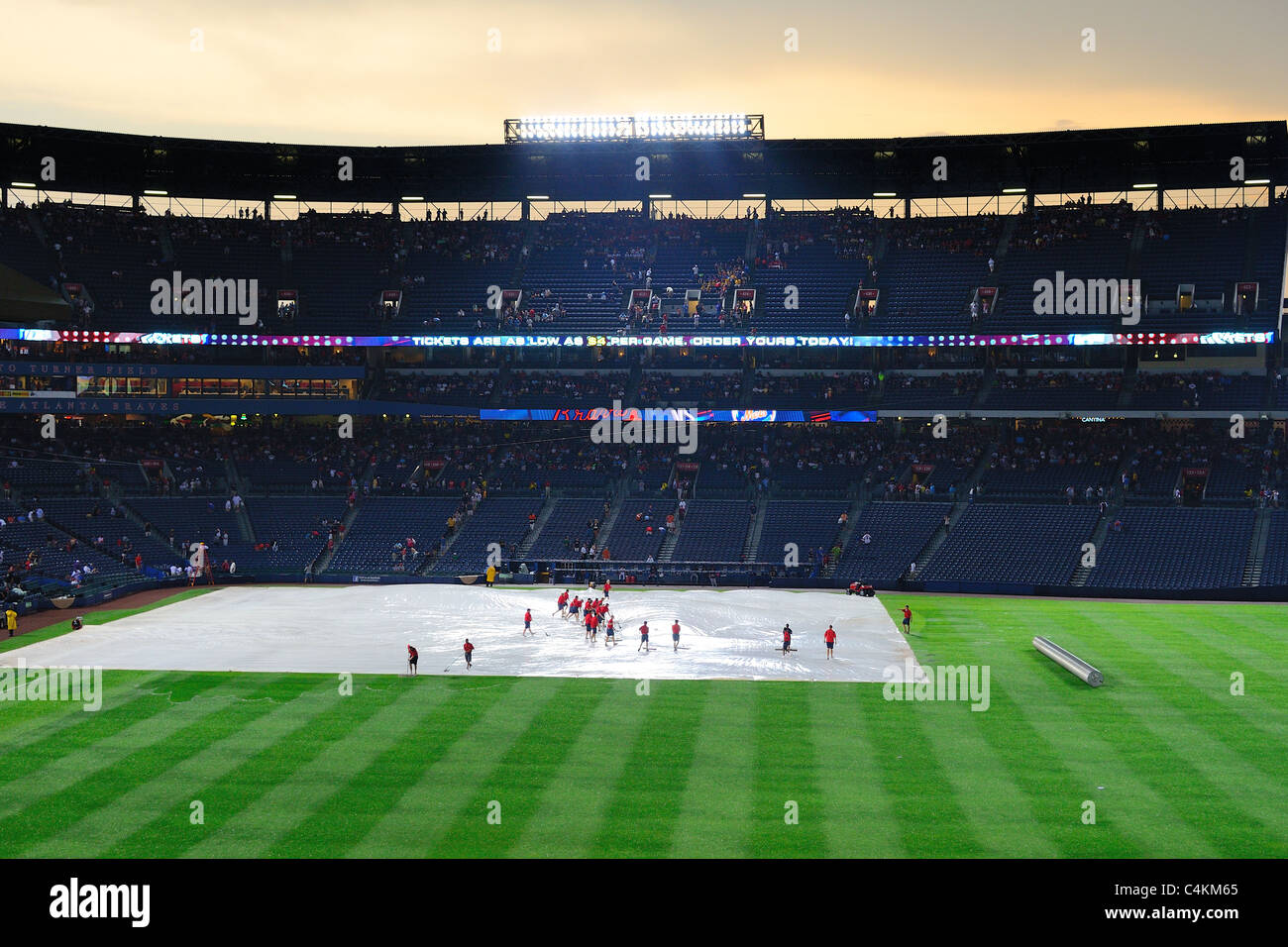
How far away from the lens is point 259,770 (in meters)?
28.2

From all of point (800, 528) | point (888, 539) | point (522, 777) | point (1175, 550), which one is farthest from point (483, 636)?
point (1175, 550)

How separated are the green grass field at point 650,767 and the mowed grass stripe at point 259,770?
0.09m

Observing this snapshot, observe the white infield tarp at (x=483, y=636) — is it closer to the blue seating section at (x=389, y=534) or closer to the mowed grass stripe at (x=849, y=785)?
the mowed grass stripe at (x=849, y=785)

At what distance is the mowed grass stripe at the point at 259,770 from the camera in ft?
76.8

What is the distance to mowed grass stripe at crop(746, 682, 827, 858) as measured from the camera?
23359 mm

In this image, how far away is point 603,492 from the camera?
2921 inches

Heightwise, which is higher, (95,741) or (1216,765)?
(95,741)

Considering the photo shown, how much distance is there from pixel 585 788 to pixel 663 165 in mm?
61746

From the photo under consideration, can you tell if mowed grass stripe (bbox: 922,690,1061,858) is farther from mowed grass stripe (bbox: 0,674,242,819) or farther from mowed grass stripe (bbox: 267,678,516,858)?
mowed grass stripe (bbox: 0,674,242,819)

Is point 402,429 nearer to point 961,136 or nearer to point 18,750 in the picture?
point 961,136

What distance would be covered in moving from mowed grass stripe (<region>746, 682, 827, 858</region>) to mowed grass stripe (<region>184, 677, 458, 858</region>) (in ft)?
28.0

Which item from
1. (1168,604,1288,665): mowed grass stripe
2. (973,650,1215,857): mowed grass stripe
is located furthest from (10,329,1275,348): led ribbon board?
(973,650,1215,857): mowed grass stripe
